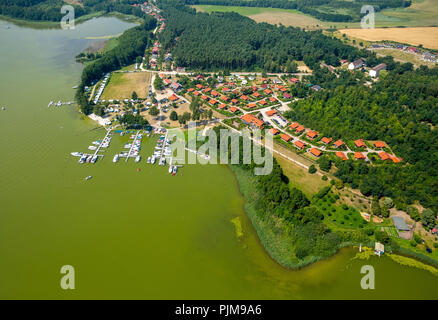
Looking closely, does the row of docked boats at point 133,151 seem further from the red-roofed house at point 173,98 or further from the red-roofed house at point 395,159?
the red-roofed house at point 395,159

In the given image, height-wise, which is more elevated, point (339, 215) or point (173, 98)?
point (173, 98)

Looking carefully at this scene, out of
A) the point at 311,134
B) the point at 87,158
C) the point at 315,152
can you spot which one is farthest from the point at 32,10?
the point at 315,152

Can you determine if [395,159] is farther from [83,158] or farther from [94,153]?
[83,158]

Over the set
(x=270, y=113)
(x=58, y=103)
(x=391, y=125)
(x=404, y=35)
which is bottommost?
(x=391, y=125)

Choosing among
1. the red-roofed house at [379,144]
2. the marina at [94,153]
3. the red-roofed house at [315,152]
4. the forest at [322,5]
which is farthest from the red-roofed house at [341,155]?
the forest at [322,5]

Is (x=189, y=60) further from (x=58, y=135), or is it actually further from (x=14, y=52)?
(x=14, y=52)

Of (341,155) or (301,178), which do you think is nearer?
(301,178)

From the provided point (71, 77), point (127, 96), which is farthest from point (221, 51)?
point (71, 77)

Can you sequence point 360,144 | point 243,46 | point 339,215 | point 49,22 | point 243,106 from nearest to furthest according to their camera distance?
1. point 339,215
2. point 360,144
3. point 243,106
4. point 243,46
5. point 49,22
